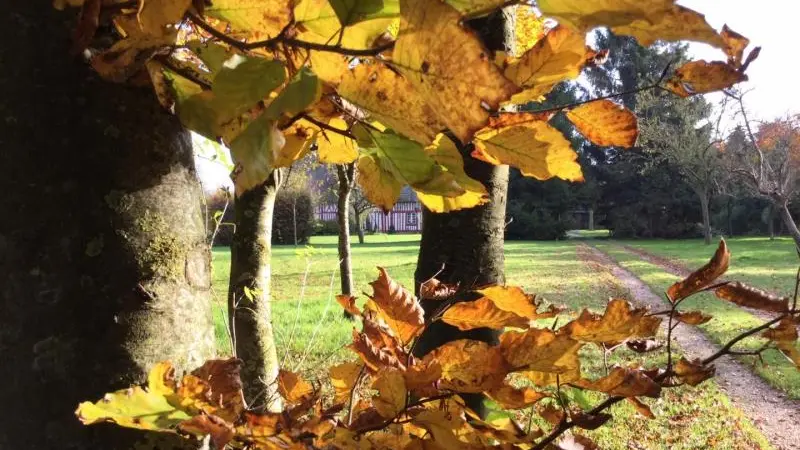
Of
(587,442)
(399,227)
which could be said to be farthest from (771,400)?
(399,227)

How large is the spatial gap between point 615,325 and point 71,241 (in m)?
0.57

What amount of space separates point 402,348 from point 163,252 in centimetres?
29

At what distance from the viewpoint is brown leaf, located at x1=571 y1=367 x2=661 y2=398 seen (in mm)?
562

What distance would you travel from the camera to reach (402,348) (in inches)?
27.0

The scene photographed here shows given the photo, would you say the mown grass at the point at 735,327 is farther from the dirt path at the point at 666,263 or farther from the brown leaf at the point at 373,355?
the brown leaf at the point at 373,355

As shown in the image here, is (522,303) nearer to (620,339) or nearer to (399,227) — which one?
(620,339)

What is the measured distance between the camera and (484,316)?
68 centimetres

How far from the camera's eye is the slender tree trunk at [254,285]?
4035 mm

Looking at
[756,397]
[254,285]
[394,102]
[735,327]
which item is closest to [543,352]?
[394,102]

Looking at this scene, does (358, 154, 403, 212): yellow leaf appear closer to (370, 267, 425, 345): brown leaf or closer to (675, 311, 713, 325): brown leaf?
(370, 267, 425, 345): brown leaf

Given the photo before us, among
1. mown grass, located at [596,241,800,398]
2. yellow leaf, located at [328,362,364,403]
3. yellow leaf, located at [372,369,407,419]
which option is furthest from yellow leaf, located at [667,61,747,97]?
mown grass, located at [596,241,800,398]

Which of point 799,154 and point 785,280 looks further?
point 799,154

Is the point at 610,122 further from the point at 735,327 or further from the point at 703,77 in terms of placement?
the point at 735,327

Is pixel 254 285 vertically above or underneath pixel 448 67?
underneath
